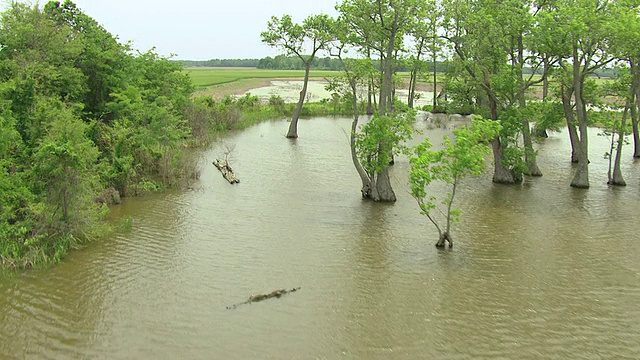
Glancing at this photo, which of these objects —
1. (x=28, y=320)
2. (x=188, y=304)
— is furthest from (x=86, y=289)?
(x=188, y=304)

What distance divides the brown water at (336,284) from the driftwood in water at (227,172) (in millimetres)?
1866

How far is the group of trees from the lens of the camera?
20.7 meters

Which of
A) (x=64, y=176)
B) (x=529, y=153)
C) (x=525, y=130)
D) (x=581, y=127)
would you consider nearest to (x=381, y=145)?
(x=525, y=130)

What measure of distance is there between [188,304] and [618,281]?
11.0 m

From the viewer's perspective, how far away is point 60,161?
14.8 metres

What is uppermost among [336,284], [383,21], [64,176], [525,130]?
[383,21]

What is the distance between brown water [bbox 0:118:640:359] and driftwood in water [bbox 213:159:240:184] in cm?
187

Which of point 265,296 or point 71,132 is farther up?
point 71,132

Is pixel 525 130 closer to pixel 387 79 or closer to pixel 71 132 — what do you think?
pixel 387 79

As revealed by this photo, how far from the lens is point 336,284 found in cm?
1339

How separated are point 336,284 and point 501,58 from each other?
16.5 m

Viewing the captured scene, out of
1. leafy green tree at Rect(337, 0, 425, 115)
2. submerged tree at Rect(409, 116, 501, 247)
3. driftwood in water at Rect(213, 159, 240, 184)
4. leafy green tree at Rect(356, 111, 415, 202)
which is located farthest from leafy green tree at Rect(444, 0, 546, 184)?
driftwood in water at Rect(213, 159, 240, 184)

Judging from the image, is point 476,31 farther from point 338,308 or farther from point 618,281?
point 338,308

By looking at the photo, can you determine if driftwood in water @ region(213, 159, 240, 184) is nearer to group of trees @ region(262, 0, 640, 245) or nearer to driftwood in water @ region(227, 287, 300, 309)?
group of trees @ region(262, 0, 640, 245)
